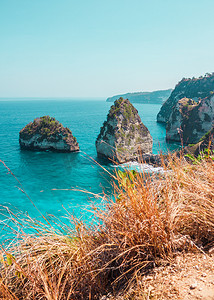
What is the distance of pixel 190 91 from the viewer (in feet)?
393

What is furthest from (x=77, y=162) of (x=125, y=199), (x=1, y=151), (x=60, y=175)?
(x=125, y=199)

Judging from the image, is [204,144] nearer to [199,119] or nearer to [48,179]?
[48,179]

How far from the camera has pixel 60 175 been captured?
133ft

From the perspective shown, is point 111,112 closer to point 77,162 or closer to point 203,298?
point 77,162

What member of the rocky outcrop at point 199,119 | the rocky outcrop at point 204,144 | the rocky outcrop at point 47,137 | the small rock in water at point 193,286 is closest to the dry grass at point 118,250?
the small rock in water at point 193,286

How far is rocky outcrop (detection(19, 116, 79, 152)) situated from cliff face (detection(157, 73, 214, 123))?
7080 cm

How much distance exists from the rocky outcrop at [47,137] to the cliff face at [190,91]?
7080cm

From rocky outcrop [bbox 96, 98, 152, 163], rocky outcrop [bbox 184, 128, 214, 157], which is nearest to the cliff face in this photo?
rocky outcrop [bbox 96, 98, 152, 163]

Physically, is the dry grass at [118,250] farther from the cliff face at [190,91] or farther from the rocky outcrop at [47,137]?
the cliff face at [190,91]

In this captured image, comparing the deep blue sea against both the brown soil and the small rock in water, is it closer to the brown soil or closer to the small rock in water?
the brown soil

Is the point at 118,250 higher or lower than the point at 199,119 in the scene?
higher

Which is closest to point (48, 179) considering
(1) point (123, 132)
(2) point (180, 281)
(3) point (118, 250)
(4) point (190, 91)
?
(1) point (123, 132)

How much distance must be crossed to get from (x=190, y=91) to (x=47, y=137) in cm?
9626

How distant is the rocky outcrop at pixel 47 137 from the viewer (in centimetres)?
5569
